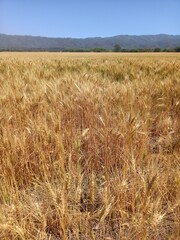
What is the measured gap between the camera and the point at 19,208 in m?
1.06

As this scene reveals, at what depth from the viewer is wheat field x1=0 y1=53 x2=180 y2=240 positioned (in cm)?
103

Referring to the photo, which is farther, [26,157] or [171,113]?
[171,113]

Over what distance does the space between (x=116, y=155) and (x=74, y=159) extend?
9.7 inches

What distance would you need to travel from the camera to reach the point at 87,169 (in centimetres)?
156

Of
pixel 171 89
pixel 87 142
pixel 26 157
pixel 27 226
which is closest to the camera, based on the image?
pixel 27 226

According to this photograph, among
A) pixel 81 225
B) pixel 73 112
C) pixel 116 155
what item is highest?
pixel 73 112

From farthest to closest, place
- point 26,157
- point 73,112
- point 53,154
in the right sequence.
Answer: point 73,112
point 53,154
point 26,157

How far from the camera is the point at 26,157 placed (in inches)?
59.9

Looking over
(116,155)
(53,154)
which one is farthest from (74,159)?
(116,155)

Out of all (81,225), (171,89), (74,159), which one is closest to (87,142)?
(74,159)

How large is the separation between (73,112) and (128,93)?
746 millimetres

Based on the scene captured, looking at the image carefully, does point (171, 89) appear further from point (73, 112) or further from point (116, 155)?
point (116, 155)

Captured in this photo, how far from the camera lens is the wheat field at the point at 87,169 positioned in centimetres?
103

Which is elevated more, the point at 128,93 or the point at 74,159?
the point at 128,93
